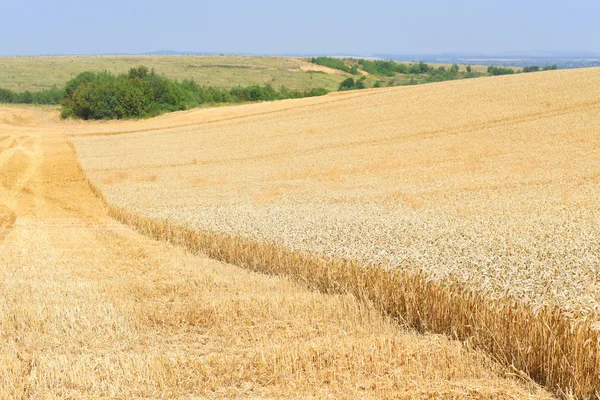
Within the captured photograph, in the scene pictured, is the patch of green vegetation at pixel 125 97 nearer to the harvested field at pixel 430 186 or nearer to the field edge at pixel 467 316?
the harvested field at pixel 430 186

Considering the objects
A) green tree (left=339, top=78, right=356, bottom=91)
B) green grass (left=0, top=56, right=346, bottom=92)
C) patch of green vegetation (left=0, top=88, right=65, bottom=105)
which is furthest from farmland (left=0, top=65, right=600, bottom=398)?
green grass (left=0, top=56, right=346, bottom=92)

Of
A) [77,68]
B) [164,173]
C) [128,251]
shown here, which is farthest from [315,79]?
[128,251]

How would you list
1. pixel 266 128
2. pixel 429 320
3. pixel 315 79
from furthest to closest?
pixel 315 79 → pixel 266 128 → pixel 429 320

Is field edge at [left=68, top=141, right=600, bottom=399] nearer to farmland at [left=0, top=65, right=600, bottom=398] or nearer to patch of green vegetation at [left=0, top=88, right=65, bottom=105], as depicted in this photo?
farmland at [left=0, top=65, right=600, bottom=398]

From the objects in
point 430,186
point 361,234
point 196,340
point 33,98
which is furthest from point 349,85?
point 196,340

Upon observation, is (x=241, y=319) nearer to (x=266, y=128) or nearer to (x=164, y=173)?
(x=164, y=173)

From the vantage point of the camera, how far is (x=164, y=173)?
23203 millimetres

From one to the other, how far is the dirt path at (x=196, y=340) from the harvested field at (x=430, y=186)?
2.60ft

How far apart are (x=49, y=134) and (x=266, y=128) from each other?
52.4ft

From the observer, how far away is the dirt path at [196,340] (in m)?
5.94

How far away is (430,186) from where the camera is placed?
18.1 metres

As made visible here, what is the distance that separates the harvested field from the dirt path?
79 cm

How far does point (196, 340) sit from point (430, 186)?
481 inches

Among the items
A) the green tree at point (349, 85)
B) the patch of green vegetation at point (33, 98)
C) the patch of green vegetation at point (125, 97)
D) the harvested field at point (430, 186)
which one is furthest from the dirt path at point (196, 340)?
the patch of green vegetation at point (33, 98)
